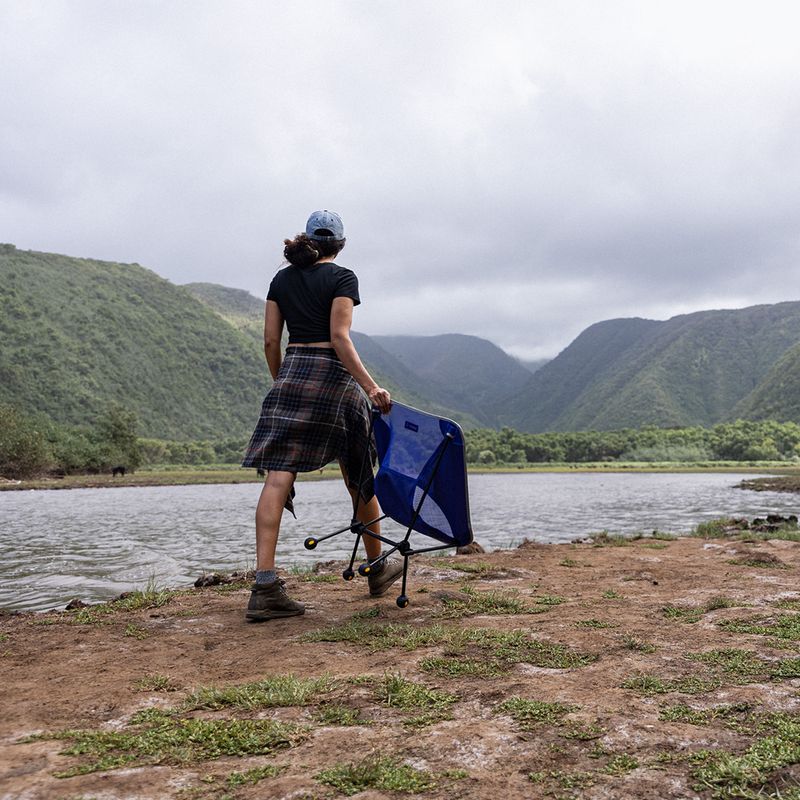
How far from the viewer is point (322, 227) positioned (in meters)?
5.67

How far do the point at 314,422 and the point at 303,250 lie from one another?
1466 mm

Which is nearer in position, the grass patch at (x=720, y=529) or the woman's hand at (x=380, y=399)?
the woman's hand at (x=380, y=399)

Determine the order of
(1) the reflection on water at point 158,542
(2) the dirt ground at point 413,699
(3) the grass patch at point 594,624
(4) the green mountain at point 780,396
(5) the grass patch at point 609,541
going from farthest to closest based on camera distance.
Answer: (4) the green mountain at point 780,396, (5) the grass patch at point 609,541, (1) the reflection on water at point 158,542, (3) the grass patch at point 594,624, (2) the dirt ground at point 413,699

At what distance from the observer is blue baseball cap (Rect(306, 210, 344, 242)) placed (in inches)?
223

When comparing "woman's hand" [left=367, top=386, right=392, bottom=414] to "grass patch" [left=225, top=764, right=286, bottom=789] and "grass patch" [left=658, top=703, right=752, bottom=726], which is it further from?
"grass patch" [left=225, top=764, right=286, bottom=789]

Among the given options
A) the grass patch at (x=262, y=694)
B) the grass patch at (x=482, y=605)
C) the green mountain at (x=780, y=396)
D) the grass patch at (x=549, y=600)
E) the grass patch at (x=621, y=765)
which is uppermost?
the green mountain at (x=780, y=396)

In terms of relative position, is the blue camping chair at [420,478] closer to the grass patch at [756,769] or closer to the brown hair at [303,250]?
the brown hair at [303,250]

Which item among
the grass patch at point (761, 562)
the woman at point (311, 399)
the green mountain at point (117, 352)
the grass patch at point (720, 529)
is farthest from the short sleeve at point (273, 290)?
the green mountain at point (117, 352)

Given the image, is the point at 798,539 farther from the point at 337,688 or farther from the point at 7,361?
the point at 7,361

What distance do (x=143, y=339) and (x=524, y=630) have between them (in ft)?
505

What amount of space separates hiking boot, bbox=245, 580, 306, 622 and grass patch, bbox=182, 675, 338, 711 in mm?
1624

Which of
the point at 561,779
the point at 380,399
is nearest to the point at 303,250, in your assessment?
the point at 380,399

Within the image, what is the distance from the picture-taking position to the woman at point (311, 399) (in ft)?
16.8

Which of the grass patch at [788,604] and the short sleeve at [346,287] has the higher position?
the short sleeve at [346,287]
